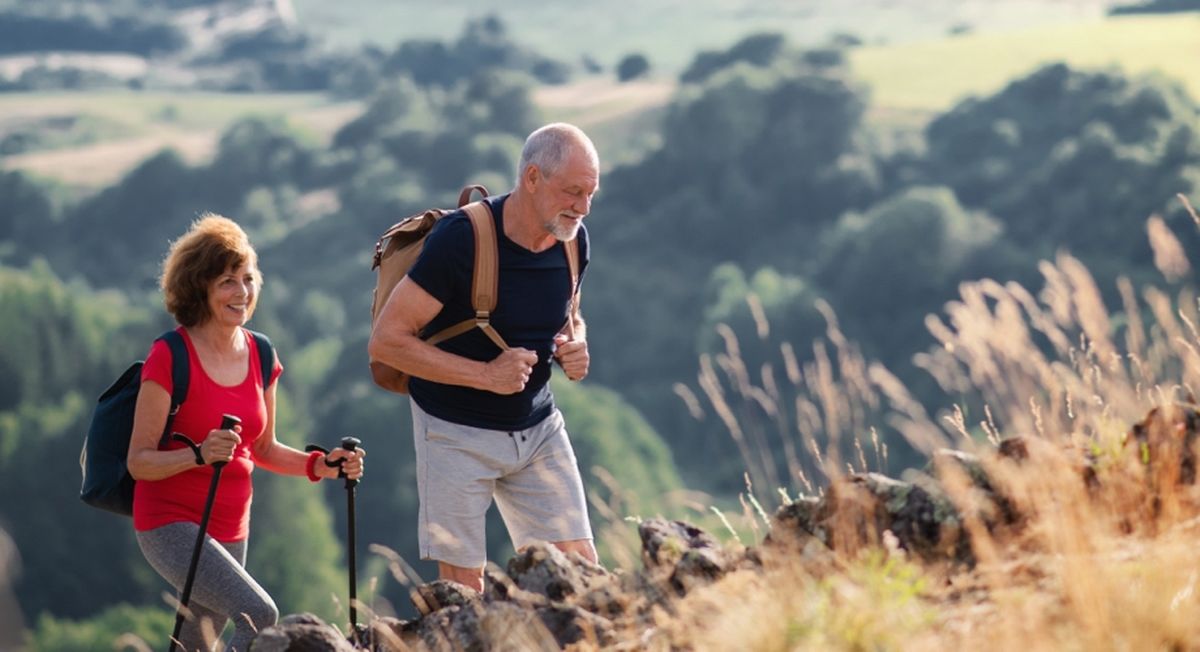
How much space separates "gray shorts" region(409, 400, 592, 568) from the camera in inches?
212

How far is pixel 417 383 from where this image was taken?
5.55m

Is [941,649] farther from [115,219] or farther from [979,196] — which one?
[115,219]

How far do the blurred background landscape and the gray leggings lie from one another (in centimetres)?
4469

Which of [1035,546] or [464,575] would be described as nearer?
[1035,546]

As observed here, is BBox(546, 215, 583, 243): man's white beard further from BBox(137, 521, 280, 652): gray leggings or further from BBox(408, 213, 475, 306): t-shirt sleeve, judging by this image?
BBox(137, 521, 280, 652): gray leggings

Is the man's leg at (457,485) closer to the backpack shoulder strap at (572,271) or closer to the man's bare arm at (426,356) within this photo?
the man's bare arm at (426,356)

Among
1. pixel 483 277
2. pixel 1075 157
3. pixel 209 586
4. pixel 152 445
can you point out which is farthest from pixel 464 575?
pixel 1075 157

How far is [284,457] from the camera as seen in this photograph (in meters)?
5.46

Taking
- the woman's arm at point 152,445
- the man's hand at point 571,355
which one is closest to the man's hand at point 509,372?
the man's hand at point 571,355

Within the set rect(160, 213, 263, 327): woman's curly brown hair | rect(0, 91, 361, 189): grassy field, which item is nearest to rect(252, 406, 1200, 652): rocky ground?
rect(160, 213, 263, 327): woman's curly brown hair

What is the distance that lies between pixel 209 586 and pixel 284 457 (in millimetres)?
581

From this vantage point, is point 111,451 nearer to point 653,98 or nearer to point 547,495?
point 547,495

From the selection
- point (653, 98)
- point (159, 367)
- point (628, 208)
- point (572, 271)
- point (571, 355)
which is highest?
point (159, 367)

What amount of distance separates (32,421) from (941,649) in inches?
2721
